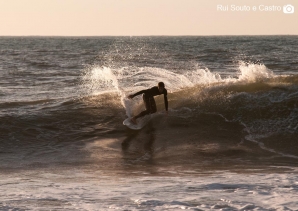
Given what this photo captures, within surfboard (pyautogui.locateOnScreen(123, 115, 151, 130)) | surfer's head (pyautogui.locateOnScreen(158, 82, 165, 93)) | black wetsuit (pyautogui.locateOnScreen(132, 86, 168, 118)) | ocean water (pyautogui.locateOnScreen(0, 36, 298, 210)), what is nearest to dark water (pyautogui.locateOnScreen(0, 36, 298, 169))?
ocean water (pyautogui.locateOnScreen(0, 36, 298, 210))

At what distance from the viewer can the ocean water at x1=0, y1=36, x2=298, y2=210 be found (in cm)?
829

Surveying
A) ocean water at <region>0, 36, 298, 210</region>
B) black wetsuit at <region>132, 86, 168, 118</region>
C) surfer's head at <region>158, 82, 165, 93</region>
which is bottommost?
ocean water at <region>0, 36, 298, 210</region>

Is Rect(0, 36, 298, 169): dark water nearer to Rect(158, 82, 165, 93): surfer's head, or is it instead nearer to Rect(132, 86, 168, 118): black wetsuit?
Rect(132, 86, 168, 118): black wetsuit

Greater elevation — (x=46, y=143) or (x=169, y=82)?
(x=169, y=82)

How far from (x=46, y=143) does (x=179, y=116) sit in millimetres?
4048

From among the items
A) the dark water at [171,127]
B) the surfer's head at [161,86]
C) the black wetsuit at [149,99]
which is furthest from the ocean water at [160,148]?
the surfer's head at [161,86]

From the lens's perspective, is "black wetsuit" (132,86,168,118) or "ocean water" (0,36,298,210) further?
"black wetsuit" (132,86,168,118)

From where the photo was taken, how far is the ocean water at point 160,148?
326 inches

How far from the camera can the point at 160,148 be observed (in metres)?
13.4

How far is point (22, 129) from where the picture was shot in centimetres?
1477

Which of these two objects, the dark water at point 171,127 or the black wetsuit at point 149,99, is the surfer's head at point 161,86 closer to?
the black wetsuit at point 149,99

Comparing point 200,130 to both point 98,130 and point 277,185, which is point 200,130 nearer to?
point 98,130

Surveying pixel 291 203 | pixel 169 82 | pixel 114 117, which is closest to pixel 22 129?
pixel 114 117

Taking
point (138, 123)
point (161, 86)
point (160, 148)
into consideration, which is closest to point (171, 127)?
point (138, 123)
